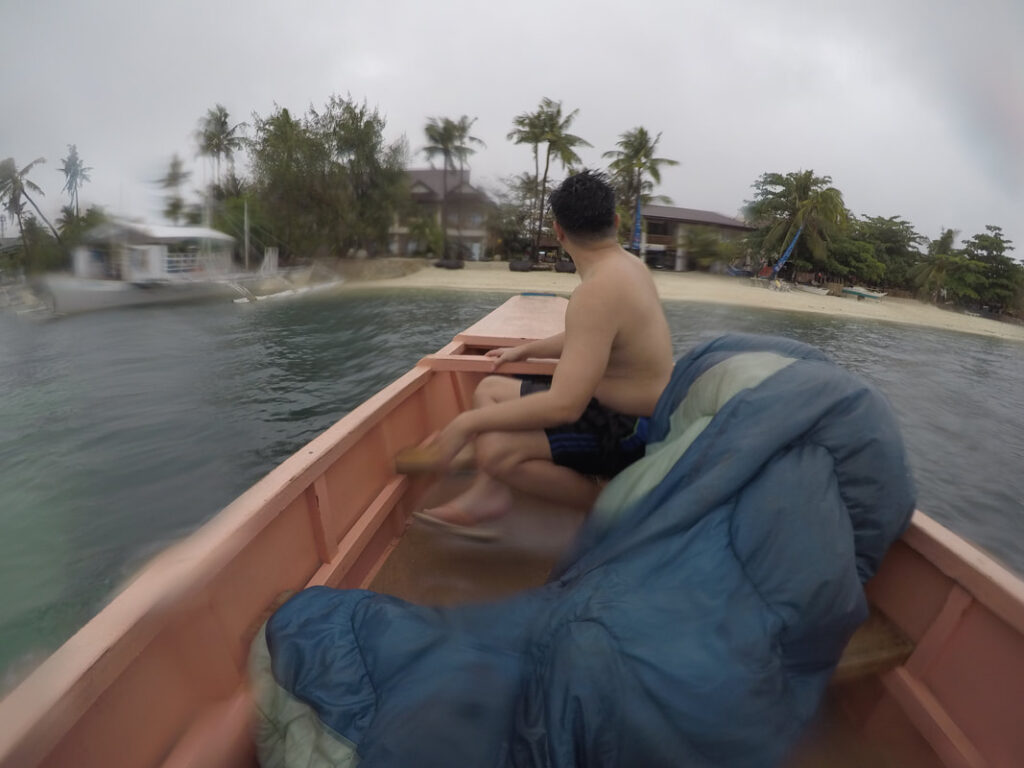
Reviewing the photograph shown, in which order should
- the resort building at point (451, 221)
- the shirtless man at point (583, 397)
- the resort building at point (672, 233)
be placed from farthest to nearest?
the resort building at point (672, 233)
the resort building at point (451, 221)
the shirtless man at point (583, 397)

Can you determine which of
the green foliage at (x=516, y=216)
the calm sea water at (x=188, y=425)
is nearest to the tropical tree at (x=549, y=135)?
the green foliage at (x=516, y=216)

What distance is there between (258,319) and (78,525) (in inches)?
459

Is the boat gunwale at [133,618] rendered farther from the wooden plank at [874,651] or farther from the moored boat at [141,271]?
the moored boat at [141,271]

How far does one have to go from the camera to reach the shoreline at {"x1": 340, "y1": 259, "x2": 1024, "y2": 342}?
1972cm

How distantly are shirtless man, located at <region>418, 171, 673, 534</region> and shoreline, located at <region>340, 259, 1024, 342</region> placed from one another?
16.8 metres

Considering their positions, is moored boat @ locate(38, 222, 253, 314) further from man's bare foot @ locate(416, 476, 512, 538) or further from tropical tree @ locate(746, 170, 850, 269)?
tropical tree @ locate(746, 170, 850, 269)

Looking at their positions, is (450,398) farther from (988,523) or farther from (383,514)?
(988,523)

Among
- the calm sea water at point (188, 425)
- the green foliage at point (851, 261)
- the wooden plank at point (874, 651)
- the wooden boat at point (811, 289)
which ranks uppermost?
the green foliage at point (851, 261)

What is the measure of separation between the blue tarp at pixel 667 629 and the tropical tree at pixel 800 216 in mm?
26965

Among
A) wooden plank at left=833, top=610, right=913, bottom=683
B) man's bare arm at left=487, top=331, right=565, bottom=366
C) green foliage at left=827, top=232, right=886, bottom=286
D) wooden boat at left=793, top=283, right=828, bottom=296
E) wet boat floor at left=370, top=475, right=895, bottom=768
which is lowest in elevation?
wet boat floor at left=370, top=475, right=895, bottom=768

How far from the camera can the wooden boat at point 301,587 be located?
70 centimetres

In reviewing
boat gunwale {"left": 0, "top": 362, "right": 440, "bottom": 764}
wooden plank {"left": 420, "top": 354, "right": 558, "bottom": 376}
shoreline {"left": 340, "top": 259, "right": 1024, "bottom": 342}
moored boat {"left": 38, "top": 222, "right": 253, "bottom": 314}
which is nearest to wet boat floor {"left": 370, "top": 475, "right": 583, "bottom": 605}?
boat gunwale {"left": 0, "top": 362, "right": 440, "bottom": 764}

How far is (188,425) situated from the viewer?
17.3ft

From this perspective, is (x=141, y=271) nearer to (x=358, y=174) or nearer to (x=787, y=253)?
(x=358, y=174)
